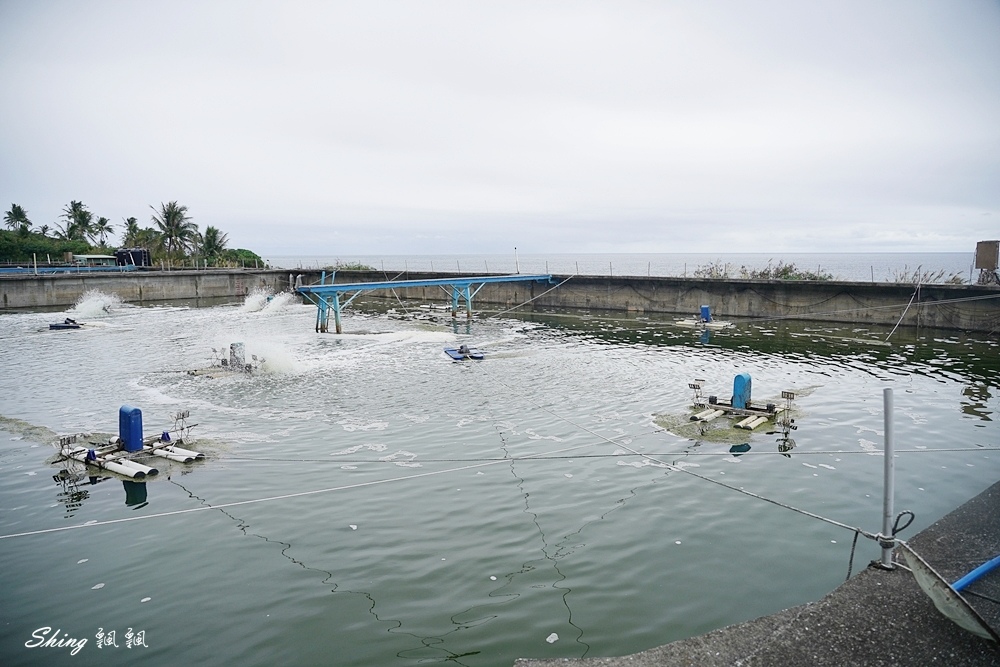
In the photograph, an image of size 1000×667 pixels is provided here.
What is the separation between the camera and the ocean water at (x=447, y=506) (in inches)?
310

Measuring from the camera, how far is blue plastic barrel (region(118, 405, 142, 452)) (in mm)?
14000

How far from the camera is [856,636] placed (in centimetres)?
656

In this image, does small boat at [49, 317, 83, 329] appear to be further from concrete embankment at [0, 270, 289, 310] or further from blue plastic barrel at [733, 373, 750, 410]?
blue plastic barrel at [733, 373, 750, 410]

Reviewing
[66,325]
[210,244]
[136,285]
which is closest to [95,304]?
[136,285]

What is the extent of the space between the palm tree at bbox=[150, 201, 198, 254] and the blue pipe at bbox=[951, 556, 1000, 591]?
286 ft

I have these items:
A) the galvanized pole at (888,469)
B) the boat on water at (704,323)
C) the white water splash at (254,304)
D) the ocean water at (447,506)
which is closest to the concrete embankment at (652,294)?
the boat on water at (704,323)

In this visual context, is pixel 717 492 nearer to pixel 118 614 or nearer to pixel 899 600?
pixel 899 600

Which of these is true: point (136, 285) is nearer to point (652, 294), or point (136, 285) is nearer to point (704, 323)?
point (652, 294)

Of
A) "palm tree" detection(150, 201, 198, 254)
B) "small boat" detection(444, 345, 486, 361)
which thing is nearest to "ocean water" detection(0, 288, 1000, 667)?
"small boat" detection(444, 345, 486, 361)

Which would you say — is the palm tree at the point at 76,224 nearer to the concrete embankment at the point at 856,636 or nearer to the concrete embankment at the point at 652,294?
the concrete embankment at the point at 652,294

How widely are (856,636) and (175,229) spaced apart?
86878 millimetres

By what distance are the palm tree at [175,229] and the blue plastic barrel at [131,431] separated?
73518mm

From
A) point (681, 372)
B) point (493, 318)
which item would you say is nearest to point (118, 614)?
point (681, 372)

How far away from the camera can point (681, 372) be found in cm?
2309
